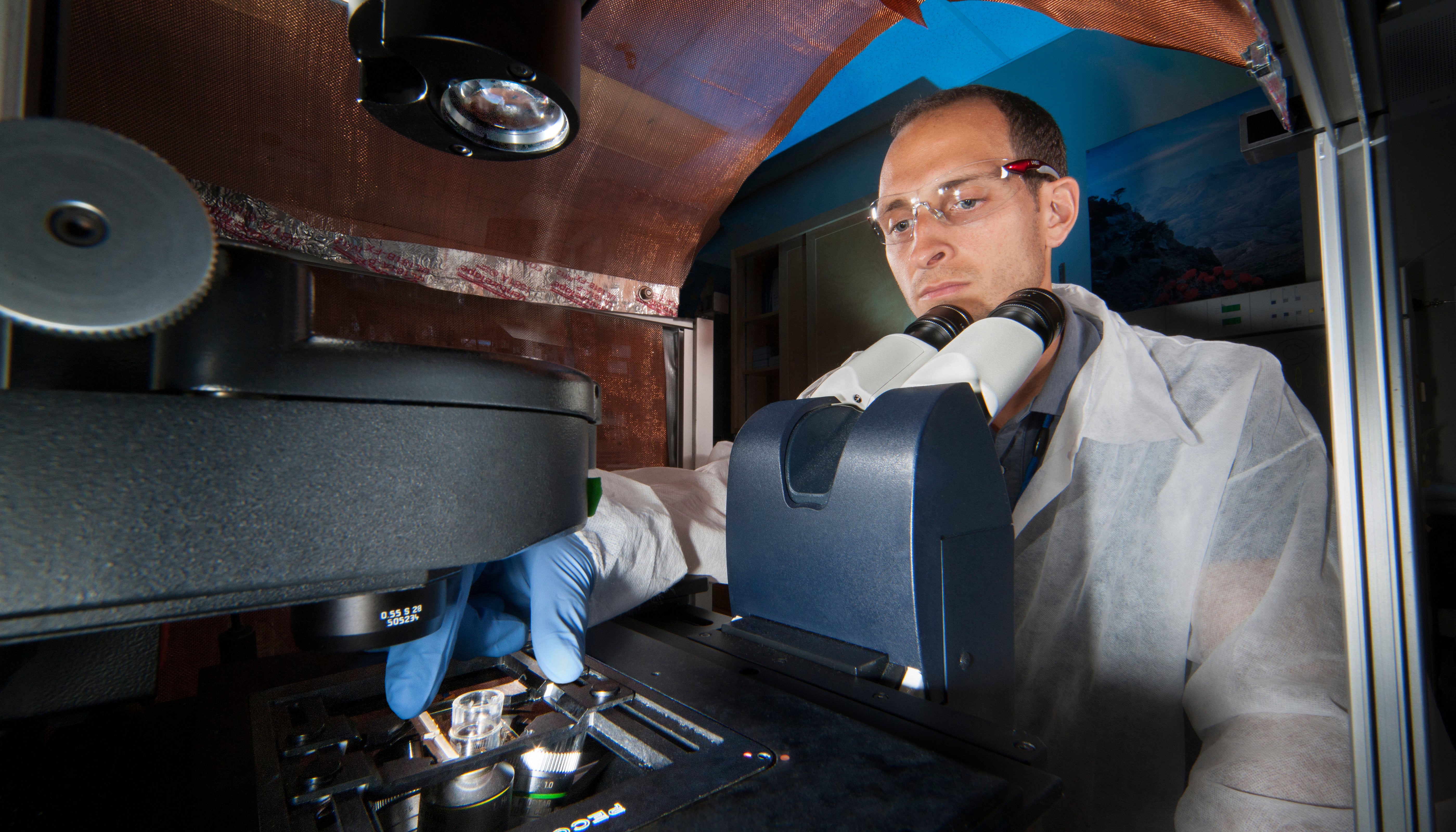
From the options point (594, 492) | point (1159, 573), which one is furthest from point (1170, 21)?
point (594, 492)

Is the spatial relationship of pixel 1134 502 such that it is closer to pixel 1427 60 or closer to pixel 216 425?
pixel 1427 60

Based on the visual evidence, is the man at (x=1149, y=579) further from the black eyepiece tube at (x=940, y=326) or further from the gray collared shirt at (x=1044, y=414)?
the black eyepiece tube at (x=940, y=326)

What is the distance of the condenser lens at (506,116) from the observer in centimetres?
50

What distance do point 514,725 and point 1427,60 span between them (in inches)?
36.2

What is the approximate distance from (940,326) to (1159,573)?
0.49 meters

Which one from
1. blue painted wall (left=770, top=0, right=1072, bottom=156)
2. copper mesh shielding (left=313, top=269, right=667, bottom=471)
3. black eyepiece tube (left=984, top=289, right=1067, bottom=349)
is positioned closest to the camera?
black eyepiece tube (left=984, top=289, right=1067, bottom=349)

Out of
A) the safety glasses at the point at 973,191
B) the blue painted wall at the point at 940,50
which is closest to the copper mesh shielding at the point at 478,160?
the safety glasses at the point at 973,191

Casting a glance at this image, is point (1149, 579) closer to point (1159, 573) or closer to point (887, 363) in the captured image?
point (1159, 573)

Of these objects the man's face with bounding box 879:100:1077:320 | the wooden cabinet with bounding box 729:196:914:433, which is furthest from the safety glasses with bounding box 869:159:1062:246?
the wooden cabinet with bounding box 729:196:914:433

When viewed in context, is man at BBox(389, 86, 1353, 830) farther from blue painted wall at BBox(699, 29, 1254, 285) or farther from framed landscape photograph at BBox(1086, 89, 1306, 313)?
blue painted wall at BBox(699, 29, 1254, 285)

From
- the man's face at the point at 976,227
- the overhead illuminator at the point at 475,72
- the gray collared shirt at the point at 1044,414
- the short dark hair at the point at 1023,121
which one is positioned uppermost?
the short dark hair at the point at 1023,121

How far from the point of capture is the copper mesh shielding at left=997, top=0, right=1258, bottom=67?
650mm

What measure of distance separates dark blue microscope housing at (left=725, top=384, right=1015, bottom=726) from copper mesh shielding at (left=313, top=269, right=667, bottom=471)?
41 centimetres

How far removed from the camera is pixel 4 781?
0.34 m
